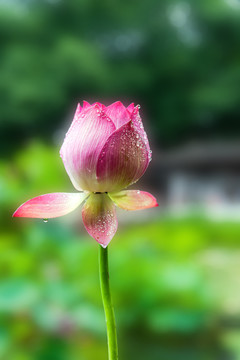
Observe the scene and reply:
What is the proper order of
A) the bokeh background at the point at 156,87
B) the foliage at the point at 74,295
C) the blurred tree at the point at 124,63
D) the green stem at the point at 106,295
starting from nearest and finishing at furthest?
the green stem at the point at 106,295
the foliage at the point at 74,295
the bokeh background at the point at 156,87
the blurred tree at the point at 124,63

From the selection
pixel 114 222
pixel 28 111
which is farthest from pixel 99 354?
pixel 28 111

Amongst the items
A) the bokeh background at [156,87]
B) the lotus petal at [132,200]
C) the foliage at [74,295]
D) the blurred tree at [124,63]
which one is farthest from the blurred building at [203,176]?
the lotus petal at [132,200]

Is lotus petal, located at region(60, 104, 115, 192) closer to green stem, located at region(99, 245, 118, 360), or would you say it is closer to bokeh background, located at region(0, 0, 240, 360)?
green stem, located at region(99, 245, 118, 360)

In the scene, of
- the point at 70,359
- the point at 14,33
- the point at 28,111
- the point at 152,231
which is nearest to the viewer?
the point at 70,359

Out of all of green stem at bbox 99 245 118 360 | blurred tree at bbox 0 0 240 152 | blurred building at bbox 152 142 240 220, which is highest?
blurred tree at bbox 0 0 240 152

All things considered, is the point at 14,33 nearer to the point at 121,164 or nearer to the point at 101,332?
the point at 101,332

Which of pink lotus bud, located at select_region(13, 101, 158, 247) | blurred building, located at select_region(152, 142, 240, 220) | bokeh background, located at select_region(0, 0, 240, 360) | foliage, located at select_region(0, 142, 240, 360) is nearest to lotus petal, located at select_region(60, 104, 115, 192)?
pink lotus bud, located at select_region(13, 101, 158, 247)

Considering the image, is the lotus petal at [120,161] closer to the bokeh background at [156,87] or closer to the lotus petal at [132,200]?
the lotus petal at [132,200]

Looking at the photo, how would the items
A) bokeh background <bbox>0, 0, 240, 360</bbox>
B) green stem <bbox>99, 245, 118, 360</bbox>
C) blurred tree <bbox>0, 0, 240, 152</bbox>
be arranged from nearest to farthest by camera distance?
green stem <bbox>99, 245, 118, 360</bbox>, bokeh background <bbox>0, 0, 240, 360</bbox>, blurred tree <bbox>0, 0, 240, 152</bbox>
